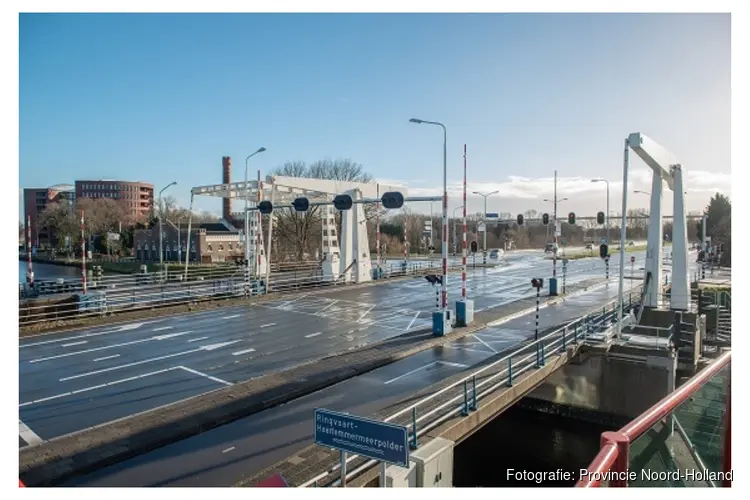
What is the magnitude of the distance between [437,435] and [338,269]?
2478 centimetres

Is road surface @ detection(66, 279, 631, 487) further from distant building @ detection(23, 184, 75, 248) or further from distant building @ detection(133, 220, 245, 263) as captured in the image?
distant building @ detection(23, 184, 75, 248)

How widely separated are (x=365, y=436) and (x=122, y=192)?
98.3 metres

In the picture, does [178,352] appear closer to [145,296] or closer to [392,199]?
[145,296]

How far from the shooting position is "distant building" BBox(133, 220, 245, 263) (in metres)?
60.4

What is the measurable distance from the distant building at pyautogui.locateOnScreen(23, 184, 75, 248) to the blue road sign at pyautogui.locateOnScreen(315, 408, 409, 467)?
264 feet

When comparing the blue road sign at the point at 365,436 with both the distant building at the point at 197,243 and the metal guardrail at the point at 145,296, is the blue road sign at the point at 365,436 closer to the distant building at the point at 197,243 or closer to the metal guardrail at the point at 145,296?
the metal guardrail at the point at 145,296

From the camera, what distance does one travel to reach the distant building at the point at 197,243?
6044cm

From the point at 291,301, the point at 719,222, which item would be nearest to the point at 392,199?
the point at 291,301

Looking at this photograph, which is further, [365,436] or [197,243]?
[197,243]

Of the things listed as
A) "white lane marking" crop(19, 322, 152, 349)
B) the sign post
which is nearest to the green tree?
"white lane marking" crop(19, 322, 152, 349)

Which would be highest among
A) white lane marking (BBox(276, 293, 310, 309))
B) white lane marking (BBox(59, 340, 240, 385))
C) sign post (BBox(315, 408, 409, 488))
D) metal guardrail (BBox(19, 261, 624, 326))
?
sign post (BBox(315, 408, 409, 488))

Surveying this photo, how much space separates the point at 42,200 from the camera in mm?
87188

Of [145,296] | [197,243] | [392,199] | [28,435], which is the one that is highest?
[392,199]

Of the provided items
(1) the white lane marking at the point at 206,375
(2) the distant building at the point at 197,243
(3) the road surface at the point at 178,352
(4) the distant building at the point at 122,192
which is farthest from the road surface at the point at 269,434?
(4) the distant building at the point at 122,192
